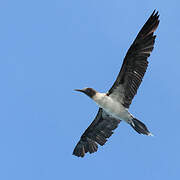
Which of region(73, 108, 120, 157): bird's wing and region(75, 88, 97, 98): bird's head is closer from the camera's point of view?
region(75, 88, 97, 98): bird's head

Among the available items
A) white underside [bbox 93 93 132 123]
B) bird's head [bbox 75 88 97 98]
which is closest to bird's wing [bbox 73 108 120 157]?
white underside [bbox 93 93 132 123]

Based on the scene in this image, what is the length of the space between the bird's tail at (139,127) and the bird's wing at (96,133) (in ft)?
5.33

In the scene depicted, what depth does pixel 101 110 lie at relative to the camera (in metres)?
22.5

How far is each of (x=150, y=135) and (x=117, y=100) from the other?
7.23ft

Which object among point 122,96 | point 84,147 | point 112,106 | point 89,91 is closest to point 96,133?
point 84,147

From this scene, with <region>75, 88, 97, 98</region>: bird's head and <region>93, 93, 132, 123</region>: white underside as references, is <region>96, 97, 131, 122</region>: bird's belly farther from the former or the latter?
<region>75, 88, 97, 98</region>: bird's head

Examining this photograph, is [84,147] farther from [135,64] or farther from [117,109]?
[135,64]

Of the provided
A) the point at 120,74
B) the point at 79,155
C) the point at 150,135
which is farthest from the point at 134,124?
the point at 79,155

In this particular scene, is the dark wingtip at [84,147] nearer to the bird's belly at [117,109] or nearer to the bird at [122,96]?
the bird at [122,96]

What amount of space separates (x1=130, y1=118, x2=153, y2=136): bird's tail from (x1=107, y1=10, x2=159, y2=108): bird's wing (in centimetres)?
84

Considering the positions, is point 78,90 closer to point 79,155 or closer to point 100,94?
point 100,94

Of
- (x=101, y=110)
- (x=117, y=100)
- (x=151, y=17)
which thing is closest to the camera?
(x=151, y=17)

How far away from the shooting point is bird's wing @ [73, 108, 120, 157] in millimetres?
22484

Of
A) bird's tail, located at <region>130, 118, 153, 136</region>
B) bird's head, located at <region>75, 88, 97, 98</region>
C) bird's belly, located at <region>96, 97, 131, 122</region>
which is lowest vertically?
bird's tail, located at <region>130, 118, 153, 136</region>
